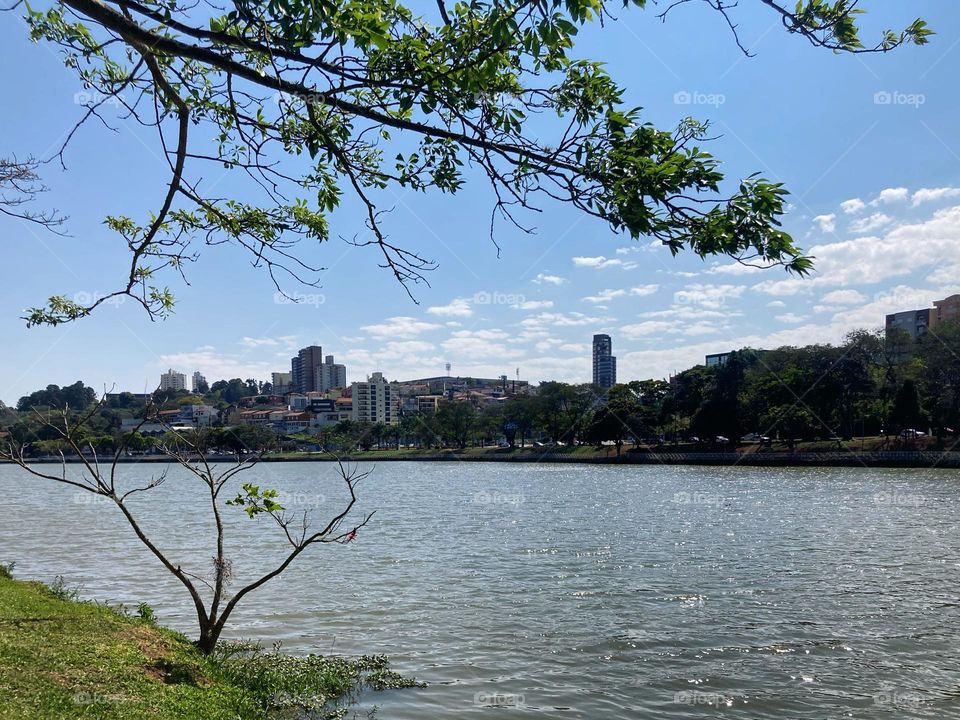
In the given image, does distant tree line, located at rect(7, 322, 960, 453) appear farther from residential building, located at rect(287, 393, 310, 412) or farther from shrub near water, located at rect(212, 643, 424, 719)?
residential building, located at rect(287, 393, 310, 412)

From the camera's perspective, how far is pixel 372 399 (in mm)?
162625

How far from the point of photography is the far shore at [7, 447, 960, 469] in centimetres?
5346

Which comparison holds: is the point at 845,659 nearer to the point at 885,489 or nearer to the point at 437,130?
the point at 437,130

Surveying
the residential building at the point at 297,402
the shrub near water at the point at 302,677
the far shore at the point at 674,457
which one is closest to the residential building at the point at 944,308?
the far shore at the point at 674,457

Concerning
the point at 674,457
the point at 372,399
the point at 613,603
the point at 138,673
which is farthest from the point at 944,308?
the point at 138,673

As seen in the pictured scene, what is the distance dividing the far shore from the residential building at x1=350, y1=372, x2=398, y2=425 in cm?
3511

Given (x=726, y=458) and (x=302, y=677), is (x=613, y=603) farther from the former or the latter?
(x=726, y=458)

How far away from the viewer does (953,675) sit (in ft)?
28.2

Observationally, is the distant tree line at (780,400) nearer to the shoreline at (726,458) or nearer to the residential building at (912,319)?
the shoreline at (726,458)

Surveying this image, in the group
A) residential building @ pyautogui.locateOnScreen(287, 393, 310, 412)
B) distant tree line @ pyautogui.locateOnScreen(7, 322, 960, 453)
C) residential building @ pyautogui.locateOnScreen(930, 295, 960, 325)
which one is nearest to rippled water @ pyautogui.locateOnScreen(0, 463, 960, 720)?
distant tree line @ pyautogui.locateOnScreen(7, 322, 960, 453)

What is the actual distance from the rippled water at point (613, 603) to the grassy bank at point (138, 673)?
0.92m

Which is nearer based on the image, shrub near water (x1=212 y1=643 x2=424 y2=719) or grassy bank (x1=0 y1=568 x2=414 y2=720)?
grassy bank (x1=0 y1=568 x2=414 y2=720)

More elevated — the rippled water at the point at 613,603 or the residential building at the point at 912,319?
the residential building at the point at 912,319

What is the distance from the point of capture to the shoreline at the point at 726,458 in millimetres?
52844
